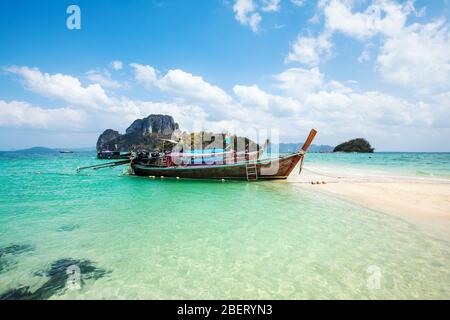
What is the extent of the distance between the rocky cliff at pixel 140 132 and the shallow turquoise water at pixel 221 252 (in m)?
157

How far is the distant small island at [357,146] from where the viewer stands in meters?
140

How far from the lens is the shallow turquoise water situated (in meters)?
4.32

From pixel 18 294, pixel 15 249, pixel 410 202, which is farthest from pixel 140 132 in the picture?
pixel 18 294

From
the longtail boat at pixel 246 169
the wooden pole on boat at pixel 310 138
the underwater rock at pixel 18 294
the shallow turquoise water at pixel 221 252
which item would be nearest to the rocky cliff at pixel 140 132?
the longtail boat at pixel 246 169

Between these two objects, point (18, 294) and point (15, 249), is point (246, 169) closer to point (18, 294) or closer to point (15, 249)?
point (15, 249)

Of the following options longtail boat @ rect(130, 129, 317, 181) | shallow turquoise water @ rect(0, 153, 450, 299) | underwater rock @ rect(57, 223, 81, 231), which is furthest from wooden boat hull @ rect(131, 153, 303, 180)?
underwater rock @ rect(57, 223, 81, 231)

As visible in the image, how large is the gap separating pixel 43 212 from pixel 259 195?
36.8 ft

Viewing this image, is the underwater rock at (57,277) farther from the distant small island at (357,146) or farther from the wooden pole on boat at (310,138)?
the distant small island at (357,146)

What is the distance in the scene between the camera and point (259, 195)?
13.5 meters

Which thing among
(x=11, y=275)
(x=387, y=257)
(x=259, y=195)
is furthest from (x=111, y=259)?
(x=259, y=195)

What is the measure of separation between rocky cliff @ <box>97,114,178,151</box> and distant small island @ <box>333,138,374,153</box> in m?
127

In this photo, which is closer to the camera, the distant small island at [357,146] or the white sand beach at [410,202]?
the white sand beach at [410,202]

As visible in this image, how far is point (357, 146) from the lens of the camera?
143250 millimetres
